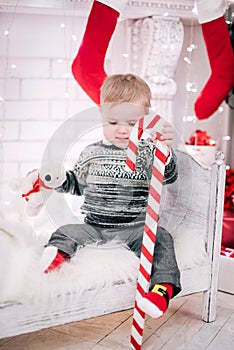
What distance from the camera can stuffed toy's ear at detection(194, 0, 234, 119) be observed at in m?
2.58

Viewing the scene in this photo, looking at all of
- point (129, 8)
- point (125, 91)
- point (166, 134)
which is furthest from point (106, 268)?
point (129, 8)

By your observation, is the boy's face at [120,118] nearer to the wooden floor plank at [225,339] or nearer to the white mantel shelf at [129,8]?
the white mantel shelf at [129,8]

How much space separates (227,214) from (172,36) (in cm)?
92

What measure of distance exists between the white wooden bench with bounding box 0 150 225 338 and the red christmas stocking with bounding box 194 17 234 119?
2.48 feet

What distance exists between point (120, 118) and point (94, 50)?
1.99 ft

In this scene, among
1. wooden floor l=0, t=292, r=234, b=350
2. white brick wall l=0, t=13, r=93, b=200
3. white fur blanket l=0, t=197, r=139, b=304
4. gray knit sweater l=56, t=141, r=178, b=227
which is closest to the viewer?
white fur blanket l=0, t=197, r=139, b=304

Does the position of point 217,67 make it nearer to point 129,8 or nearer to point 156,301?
point 129,8

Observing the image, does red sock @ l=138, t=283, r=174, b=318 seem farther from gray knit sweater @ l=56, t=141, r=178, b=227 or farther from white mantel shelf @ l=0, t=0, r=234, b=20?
white mantel shelf @ l=0, t=0, r=234, b=20

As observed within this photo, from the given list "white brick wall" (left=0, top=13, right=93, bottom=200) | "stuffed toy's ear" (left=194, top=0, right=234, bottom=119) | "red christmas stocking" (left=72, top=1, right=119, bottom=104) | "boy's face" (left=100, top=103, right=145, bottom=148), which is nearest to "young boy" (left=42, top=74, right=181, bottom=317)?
"boy's face" (left=100, top=103, right=145, bottom=148)

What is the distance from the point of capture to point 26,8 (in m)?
2.36

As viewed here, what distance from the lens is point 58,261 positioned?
1.70 m

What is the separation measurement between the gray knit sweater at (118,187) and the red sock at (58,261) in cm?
24

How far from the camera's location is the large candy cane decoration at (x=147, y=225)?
1.77 m

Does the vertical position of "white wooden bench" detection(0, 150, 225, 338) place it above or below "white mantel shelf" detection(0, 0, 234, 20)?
below
